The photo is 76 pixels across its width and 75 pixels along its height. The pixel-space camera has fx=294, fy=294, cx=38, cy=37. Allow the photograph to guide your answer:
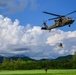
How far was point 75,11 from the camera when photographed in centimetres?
6044

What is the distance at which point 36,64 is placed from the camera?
194125 millimetres

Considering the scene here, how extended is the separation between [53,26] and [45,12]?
14.0 metres

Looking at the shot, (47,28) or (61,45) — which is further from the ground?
(47,28)

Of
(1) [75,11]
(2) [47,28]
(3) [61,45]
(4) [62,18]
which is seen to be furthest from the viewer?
(2) [47,28]

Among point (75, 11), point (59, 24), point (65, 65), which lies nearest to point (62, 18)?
point (59, 24)

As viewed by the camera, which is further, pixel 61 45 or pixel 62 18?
pixel 62 18

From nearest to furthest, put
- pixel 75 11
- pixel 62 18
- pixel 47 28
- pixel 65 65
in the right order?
pixel 75 11
pixel 62 18
pixel 47 28
pixel 65 65

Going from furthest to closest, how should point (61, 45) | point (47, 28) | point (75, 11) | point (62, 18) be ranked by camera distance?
1. point (47, 28)
2. point (62, 18)
3. point (61, 45)
4. point (75, 11)

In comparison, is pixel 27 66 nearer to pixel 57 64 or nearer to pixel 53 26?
pixel 57 64

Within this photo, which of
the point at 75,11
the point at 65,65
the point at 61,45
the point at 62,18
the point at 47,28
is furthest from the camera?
the point at 65,65

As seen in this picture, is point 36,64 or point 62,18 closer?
point 62,18

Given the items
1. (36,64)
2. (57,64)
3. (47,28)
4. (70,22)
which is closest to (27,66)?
(36,64)

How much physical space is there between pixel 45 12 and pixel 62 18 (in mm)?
10063

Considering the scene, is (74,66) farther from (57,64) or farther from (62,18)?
(62,18)
